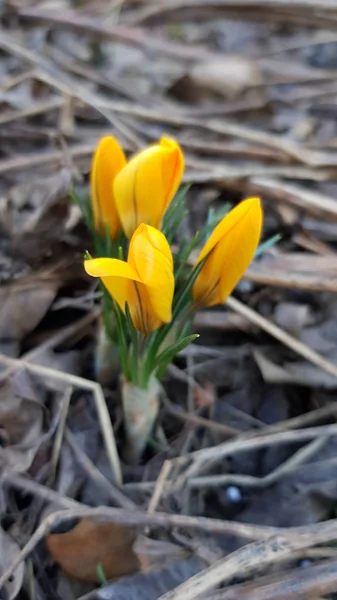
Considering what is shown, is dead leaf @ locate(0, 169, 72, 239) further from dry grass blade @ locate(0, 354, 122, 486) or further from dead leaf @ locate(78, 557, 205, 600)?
dead leaf @ locate(78, 557, 205, 600)

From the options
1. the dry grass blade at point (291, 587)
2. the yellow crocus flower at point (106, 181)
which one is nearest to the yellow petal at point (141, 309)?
the yellow crocus flower at point (106, 181)

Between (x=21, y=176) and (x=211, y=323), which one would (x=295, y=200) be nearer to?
(x=211, y=323)

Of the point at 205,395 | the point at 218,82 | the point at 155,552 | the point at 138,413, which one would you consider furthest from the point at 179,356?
the point at 218,82

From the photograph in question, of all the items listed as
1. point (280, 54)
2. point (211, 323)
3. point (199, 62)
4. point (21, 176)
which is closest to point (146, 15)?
point (199, 62)

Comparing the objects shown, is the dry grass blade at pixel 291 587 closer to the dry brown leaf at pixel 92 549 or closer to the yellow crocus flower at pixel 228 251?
the dry brown leaf at pixel 92 549

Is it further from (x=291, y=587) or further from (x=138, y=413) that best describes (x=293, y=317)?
(x=291, y=587)

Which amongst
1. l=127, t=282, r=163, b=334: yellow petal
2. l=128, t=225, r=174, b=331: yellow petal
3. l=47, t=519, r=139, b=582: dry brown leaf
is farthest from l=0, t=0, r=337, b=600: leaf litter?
l=128, t=225, r=174, b=331: yellow petal
